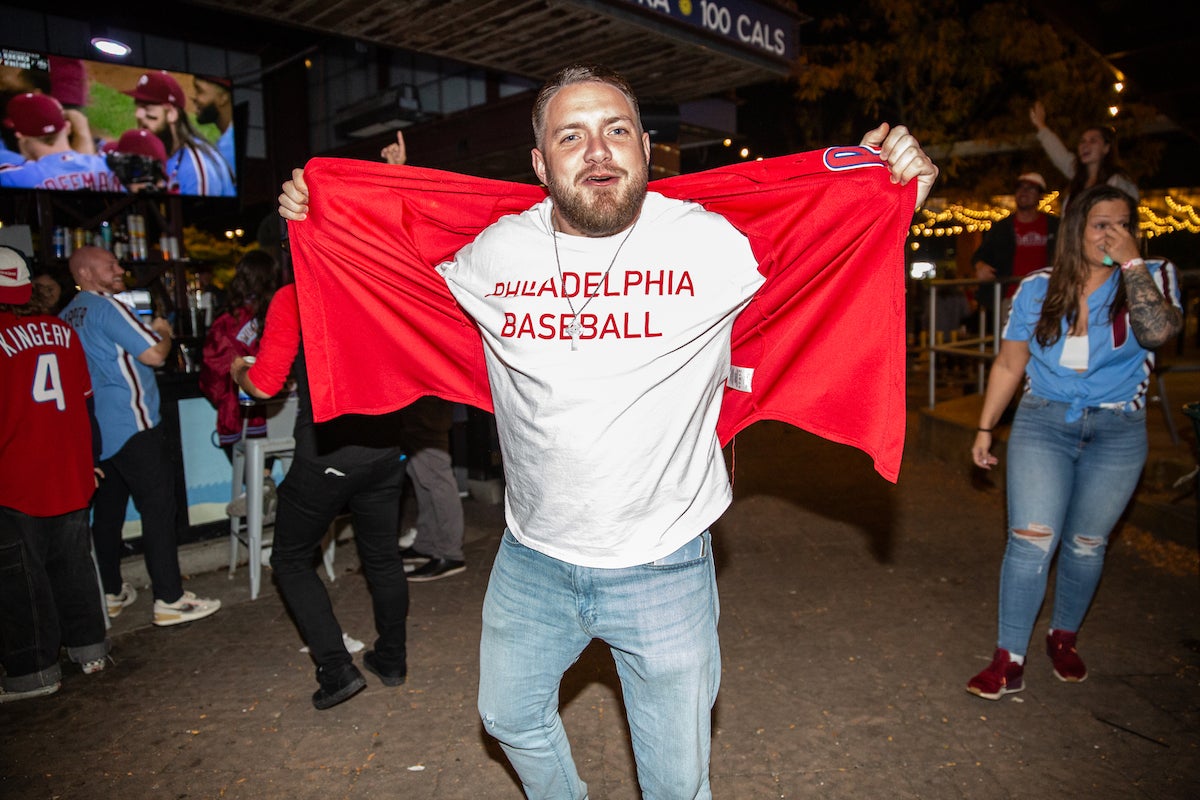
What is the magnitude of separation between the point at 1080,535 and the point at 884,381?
5.93 feet

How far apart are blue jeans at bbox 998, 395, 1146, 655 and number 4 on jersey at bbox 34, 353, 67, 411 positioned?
4.66 metres

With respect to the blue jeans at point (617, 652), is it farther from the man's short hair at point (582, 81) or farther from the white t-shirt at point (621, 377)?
the man's short hair at point (582, 81)

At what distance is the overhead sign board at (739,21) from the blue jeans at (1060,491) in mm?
2816

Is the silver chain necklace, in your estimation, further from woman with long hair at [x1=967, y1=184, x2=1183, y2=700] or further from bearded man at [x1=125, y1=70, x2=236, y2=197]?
bearded man at [x1=125, y1=70, x2=236, y2=197]

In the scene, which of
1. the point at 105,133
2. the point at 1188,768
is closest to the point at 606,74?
the point at 1188,768

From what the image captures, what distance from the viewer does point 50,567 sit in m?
4.25

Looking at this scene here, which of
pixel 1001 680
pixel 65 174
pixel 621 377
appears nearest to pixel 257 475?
pixel 621 377

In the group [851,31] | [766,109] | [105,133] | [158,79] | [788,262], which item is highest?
[851,31]

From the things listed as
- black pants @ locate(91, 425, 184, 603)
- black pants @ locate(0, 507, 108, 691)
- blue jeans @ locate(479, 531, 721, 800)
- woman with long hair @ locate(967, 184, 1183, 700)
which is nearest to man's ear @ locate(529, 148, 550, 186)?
blue jeans @ locate(479, 531, 721, 800)

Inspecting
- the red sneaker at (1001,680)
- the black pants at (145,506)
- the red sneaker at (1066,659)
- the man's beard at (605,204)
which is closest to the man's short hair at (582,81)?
the man's beard at (605,204)

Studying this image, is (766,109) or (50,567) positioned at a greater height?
(766,109)

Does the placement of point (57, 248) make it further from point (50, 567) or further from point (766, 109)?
point (766, 109)

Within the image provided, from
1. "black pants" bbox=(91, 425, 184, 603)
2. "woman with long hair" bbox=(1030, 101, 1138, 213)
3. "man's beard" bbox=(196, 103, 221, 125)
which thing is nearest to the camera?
"black pants" bbox=(91, 425, 184, 603)

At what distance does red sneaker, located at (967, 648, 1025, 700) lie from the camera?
3.82m
